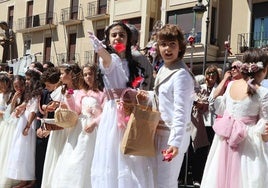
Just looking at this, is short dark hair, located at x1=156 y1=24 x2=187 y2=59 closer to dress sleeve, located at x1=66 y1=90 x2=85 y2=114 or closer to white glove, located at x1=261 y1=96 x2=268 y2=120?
white glove, located at x1=261 y1=96 x2=268 y2=120

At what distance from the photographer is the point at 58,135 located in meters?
Answer: 5.88

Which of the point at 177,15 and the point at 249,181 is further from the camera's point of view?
the point at 177,15

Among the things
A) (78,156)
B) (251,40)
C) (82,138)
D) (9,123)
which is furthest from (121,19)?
(78,156)

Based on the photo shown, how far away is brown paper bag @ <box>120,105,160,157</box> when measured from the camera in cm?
359

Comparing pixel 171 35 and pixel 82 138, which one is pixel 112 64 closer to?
pixel 171 35

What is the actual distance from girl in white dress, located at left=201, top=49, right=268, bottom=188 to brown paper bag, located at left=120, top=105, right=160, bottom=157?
3.83 feet

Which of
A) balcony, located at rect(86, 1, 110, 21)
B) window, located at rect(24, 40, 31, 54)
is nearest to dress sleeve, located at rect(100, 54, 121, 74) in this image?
balcony, located at rect(86, 1, 110, 21)

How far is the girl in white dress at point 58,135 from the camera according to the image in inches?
228

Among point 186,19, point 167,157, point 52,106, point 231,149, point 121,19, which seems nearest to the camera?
point 167,157

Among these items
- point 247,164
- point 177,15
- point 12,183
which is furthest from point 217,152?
point 177,15

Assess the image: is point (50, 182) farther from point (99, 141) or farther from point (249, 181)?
point (249, 181)

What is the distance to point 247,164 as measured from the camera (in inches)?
175

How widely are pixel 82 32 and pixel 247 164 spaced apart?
25.3 metres

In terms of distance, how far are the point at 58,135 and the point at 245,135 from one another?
2.40 metres
